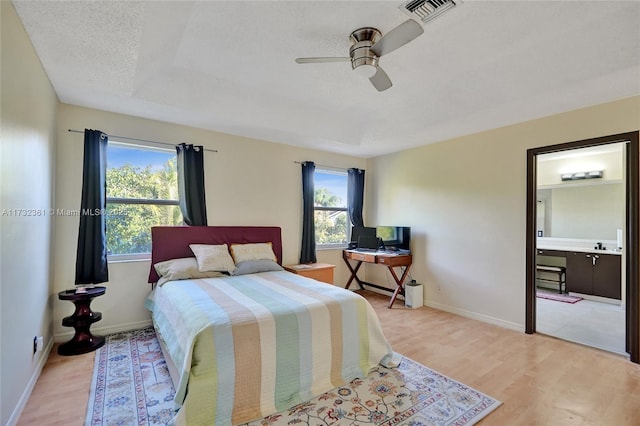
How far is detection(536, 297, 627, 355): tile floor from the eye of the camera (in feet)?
10.4

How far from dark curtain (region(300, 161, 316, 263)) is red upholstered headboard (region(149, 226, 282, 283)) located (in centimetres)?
62

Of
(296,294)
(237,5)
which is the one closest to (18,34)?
(237,5)

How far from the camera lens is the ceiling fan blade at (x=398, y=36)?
171cm

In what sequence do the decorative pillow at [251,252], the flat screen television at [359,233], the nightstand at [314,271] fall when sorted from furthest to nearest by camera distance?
the flat screen television at [359,233]
the nightstand at [314,271]
the decorative pillow at [251,252]

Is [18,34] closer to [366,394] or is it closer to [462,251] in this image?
[366,394]

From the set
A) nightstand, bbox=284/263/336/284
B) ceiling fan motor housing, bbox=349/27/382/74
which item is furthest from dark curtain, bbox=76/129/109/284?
ceiling fan motor housing, bbox=349/27/382/74

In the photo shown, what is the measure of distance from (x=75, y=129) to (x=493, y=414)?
4407mm

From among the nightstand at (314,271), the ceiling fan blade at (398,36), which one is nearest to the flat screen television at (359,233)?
the nightstand at (314,271)

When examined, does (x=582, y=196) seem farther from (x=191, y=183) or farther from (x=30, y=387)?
(x=30, y=387)

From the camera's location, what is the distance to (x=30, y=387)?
209 cm

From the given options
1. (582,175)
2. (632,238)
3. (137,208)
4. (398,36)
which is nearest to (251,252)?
(137,208)

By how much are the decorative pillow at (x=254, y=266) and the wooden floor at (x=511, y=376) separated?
150 centimetres

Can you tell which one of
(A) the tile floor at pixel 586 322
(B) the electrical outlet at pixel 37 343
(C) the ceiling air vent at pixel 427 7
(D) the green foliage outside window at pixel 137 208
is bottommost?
A: (A) the tile floor at pixel 586 322

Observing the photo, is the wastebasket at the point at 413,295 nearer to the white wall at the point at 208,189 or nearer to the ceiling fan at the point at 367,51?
the white wall at the point at 208,189
